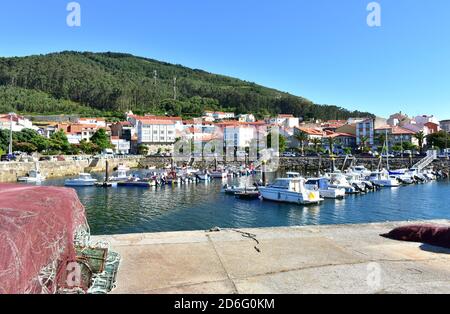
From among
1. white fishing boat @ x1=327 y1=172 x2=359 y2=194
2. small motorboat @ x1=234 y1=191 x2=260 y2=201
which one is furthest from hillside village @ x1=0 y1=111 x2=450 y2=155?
small motorboat @ x1=234 y1=191 x2=260 y2=201

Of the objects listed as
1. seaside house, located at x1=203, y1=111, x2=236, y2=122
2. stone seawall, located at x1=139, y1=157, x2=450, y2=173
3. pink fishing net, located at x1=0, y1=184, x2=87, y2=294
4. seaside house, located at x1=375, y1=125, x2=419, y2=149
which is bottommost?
stone seawall, located at x1=139, y1=157, x2=450, y2=173

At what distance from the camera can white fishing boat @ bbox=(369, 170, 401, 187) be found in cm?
4006

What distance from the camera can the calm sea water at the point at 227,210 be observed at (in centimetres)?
2215

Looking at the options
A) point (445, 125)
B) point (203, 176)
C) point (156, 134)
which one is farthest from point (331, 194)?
point (445, 125)

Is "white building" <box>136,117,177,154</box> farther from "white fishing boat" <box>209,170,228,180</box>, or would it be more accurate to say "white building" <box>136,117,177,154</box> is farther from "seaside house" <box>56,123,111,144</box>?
"white fishing boat" <box>209,170,228,180</box>

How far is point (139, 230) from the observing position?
2036 cm

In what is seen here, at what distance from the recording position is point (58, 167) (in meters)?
57.4

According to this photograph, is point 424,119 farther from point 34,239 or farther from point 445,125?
point 34,239

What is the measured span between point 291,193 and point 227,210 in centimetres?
529

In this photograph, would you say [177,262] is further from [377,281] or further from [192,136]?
[192,136]

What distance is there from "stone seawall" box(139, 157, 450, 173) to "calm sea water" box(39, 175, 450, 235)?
940 inches

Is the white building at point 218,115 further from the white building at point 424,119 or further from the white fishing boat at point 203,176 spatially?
the white fishing boat at point 203,176

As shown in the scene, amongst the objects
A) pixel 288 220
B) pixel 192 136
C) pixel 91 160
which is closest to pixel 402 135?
pixel 192 136
